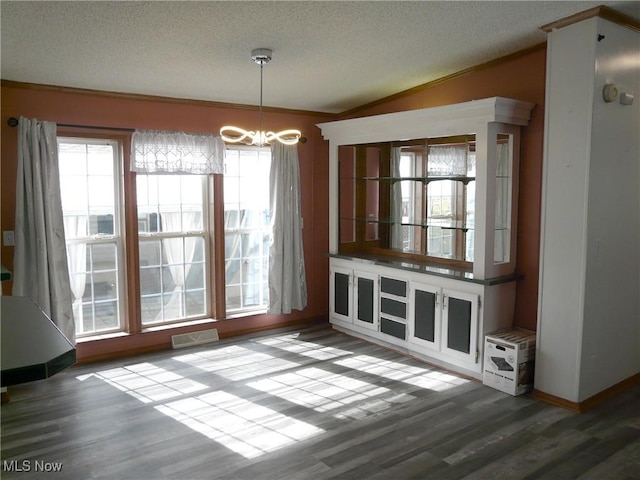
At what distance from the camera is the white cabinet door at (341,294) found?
17.6 feet

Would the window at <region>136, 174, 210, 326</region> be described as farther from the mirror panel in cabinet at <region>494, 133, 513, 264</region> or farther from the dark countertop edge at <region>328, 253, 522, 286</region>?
the mirror panel in cabinet at <region>494, 133, 513, 264</region>

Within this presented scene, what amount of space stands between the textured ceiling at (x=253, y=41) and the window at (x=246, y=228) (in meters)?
0.84

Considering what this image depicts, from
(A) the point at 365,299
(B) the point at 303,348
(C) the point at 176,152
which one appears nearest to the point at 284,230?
(A) the point at 365,299

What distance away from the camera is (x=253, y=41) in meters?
3.59

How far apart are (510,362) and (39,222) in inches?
151

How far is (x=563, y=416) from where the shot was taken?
3531mm

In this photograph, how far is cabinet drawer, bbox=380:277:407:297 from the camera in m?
4.77

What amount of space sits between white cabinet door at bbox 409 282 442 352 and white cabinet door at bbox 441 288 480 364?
0.06 metres

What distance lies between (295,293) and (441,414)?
8.18 ft

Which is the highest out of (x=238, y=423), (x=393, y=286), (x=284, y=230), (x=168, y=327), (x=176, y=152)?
(x=176, y=152)

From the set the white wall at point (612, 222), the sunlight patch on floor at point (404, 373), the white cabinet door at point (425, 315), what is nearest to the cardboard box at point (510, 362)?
the sunlight patch on floor at point (404, 373)

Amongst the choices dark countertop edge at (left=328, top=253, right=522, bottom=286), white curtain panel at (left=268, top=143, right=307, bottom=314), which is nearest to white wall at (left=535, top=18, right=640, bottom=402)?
dark countertop edge at (left=328, top=253, right=522, bottom=286)

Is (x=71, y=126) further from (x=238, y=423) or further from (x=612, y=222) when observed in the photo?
(x=612, y=222)

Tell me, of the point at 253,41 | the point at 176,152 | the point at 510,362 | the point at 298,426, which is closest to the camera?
the point at 298,426
